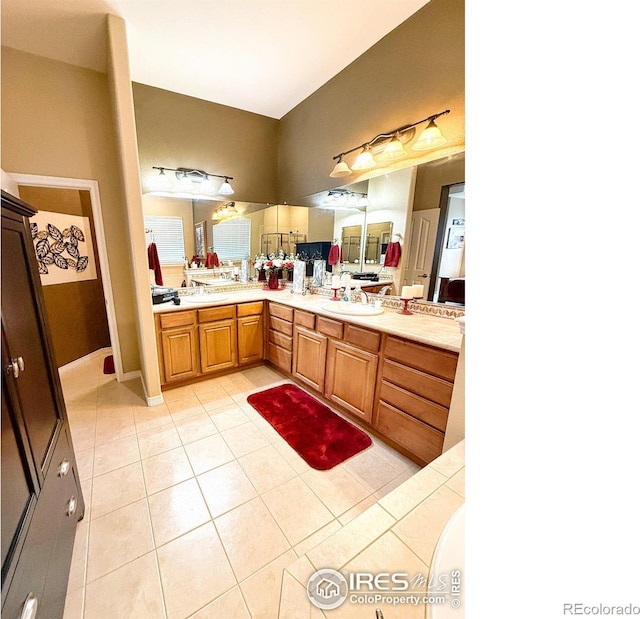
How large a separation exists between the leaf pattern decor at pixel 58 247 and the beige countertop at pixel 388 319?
1466mm

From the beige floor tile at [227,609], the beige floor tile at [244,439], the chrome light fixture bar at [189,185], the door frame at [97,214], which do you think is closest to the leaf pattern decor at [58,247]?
the door frame at [97,214]

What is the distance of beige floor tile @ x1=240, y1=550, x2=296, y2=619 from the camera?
3.66 ft

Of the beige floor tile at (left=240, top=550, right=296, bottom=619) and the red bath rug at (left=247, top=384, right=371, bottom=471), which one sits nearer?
the beige floor tile at (left=240, top=550, right=296, bottom=619)

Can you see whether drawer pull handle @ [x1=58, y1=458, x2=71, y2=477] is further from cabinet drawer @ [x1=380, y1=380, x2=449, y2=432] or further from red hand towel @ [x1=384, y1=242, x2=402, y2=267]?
red hand towel @ [x1=384, y1=242, x2=402, y2=267]

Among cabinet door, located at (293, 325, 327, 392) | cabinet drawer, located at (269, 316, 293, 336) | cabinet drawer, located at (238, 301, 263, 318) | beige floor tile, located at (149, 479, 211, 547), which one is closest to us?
beige floor tile, located at (149, 479, 211, 547)

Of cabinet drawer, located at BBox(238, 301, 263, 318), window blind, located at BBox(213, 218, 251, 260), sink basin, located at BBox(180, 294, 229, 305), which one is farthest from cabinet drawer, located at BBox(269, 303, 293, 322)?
window blind, located at BBox(213, 218, 251, 260)

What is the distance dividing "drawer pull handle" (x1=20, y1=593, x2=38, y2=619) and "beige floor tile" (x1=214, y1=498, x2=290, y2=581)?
0.70 meters

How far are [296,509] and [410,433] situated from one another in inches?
32.4

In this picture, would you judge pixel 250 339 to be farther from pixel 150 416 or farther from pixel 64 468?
pixel 64 468

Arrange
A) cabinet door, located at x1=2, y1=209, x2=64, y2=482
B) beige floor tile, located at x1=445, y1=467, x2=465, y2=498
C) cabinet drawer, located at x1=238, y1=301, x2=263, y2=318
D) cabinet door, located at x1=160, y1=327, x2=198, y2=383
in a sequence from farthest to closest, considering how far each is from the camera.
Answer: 1. cabinet drawer, located at x1=238, y1=301, x2=263, y2=318
2. cabinet door, located at x1=160, y1=327, x2=198, y2=383
3. beige floor tile, located at x1=445, y1=467, x2=465, y2=498
4. cabinet door, located at x1=2, y1=209, x2=64, y2=482

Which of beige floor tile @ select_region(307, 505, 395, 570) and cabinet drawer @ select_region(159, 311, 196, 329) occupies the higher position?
cabinet drawer @ select_region(159, 311, 196, 329)

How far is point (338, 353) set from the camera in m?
2.25

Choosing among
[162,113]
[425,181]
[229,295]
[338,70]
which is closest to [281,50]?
[338,70]

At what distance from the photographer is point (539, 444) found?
32 centimetres
